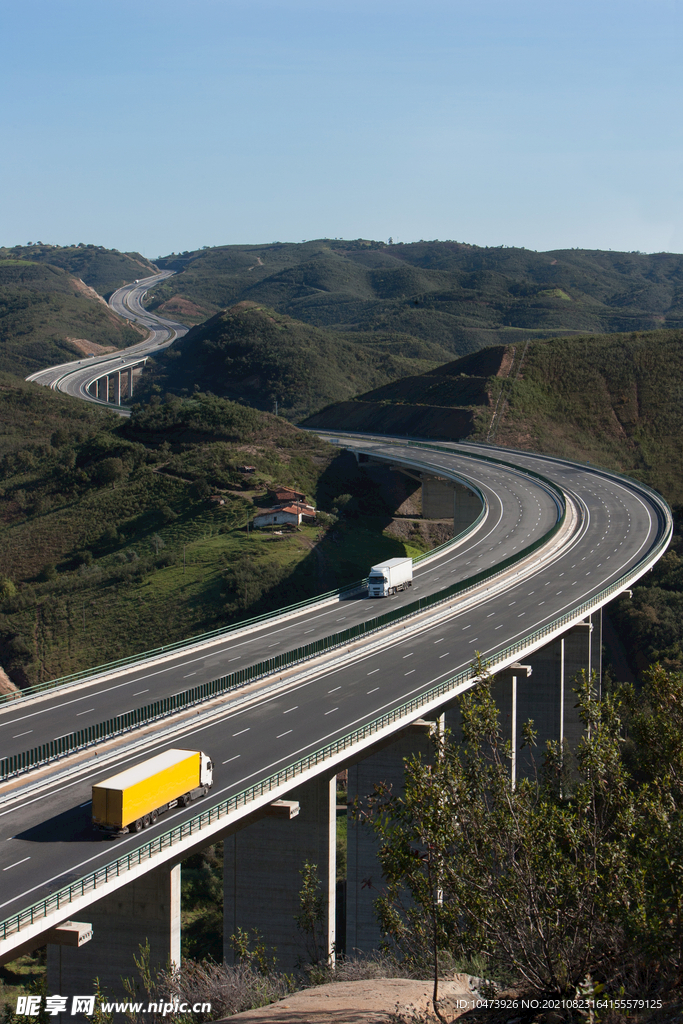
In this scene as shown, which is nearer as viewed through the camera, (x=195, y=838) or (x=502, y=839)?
(x=502, y=839)

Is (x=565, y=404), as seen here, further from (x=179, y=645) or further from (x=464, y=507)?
(x=179, y=645)

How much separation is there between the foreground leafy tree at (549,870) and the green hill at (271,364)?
459ft

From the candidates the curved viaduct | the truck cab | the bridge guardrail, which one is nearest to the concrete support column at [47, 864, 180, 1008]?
the curved viaduct

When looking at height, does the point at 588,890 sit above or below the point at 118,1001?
above

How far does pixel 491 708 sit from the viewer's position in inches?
626

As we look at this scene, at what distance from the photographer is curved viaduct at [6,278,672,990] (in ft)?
68.7

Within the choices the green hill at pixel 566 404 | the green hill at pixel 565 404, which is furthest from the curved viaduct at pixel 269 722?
the green hill at pixel 566 404

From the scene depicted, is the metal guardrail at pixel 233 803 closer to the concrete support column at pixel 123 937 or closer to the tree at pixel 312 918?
the concrete support column at pixel 123 937

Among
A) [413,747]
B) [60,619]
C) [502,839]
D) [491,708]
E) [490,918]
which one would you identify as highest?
[491,708]

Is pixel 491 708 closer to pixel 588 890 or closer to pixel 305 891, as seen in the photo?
pixel 588 890

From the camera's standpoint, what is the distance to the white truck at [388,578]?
51.7 metres

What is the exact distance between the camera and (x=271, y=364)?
554 feet

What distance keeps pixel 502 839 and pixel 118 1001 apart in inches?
505

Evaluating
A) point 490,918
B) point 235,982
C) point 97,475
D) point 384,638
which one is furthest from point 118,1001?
A: point 97,475
